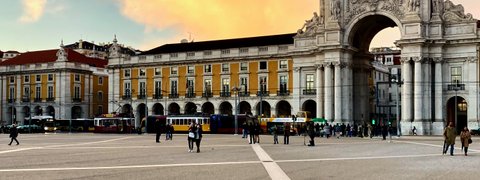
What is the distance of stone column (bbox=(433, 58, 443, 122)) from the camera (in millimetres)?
74312

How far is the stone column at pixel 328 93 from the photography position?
80.9 metres

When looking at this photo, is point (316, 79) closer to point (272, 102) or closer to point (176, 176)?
point (272, 102)

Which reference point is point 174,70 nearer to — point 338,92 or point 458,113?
point 338,92

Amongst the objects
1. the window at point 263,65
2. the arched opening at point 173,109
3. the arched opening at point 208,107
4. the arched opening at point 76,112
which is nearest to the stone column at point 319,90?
the window at point 263,65

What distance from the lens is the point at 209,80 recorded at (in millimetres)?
95125

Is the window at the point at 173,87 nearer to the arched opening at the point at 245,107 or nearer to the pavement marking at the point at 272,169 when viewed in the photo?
the arched opening at the point at 245,107

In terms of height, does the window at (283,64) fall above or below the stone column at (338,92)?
above

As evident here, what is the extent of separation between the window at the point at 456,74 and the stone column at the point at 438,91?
4.42ft

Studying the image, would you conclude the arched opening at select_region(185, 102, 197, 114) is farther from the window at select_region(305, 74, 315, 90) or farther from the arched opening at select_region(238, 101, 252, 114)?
the window at select_region(305, 74, 315, 90)

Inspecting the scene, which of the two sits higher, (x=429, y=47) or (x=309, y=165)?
(x=429, y=47)

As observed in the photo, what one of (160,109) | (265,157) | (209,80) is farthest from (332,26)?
(265,157)

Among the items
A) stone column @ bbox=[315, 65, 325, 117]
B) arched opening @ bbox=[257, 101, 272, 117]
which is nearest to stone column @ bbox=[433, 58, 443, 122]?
stone column @ bbox=[315, 65, 325, 117]

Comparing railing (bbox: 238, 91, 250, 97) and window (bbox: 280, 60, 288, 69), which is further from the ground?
window (bbox: 280, 60, 288, 69)

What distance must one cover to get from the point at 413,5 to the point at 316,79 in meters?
15.6
